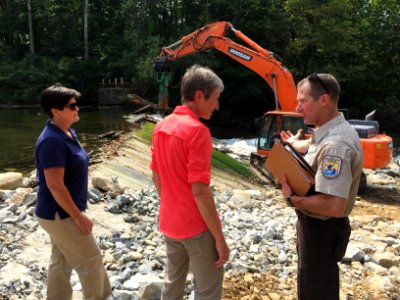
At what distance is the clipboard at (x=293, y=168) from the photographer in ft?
8.38

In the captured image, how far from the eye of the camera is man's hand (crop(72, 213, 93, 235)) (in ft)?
9.49

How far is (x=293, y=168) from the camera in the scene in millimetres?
2580

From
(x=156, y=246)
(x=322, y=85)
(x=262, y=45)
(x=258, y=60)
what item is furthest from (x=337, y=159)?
(x=262, y=45)

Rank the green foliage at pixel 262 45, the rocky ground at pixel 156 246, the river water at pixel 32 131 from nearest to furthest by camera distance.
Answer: the rocky ground at pixel 156 246, the river water at pixel 32 131, the green foliage at pixel 262 45

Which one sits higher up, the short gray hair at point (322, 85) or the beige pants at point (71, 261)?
the short gray hair at point (322, 85)

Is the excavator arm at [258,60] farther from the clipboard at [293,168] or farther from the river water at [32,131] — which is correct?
the clipboard at [293,168]

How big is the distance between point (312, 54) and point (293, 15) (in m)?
2.64

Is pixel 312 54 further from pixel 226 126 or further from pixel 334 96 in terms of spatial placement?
pixel 334 96

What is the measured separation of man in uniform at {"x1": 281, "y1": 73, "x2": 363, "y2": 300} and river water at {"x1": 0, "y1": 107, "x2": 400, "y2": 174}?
8.94 metres

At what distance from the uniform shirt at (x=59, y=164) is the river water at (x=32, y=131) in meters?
7.89

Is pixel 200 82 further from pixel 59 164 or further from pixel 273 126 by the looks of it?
pixel 273 126

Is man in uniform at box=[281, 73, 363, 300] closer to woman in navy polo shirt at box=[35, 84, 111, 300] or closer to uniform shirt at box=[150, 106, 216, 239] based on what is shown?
uniform shirt at box=[150, 106, 216, 239]

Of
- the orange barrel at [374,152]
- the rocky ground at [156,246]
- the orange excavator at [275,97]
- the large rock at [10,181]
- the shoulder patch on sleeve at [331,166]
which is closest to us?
the shoulder patch on sleeve at [331,166]

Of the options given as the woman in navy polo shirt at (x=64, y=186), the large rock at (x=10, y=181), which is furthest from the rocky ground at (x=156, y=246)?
the woman in navy polo shirt at (x=64, y=186)
